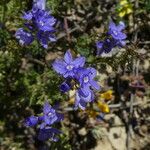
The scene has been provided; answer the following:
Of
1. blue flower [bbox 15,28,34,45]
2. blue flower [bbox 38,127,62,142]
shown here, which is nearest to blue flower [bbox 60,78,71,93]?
blue flower [bbox 38,127,62,142]

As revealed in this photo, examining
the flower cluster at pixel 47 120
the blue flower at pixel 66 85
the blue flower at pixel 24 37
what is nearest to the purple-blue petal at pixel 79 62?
the blue flower at pixel 66 85

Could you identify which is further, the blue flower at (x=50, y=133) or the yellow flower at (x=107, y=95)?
the yellow flower at (x=107, y=95)

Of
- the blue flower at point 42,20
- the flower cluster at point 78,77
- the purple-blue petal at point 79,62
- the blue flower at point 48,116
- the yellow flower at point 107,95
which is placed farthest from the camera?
the yellow flower at point 107,95

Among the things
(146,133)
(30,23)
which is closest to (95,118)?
(146,133)

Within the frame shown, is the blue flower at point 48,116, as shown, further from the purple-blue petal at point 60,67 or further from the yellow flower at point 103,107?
the yellow flower at point 103,107

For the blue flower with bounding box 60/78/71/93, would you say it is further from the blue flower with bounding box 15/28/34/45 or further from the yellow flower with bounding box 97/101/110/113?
the yellow flower with bounding box 97/101/110/113

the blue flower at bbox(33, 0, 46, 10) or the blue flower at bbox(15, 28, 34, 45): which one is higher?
the blue flower at bbox(33, 0, 46, 10)
